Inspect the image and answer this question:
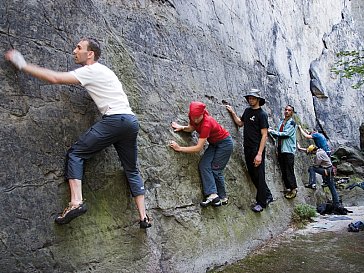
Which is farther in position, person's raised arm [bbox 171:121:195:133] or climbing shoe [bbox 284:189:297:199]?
climbing shoe [bbox 284:189:297:199]

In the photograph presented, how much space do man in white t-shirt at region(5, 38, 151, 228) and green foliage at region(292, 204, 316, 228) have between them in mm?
4665

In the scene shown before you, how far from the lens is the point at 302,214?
294 inches

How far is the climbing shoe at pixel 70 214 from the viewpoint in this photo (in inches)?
129

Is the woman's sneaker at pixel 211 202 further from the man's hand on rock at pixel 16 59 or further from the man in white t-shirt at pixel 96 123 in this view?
the man's hand on rock at pixel 16 59

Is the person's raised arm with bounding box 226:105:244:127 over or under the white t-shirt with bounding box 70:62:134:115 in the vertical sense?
under

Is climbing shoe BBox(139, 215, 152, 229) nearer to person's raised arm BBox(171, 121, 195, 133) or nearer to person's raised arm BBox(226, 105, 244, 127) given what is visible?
person's raised arm BBox(171, 121, 195, 133)

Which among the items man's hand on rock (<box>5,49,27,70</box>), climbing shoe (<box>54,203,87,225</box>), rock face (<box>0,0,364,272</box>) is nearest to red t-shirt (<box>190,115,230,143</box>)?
rock face (<box>0,0,364,272</box>)

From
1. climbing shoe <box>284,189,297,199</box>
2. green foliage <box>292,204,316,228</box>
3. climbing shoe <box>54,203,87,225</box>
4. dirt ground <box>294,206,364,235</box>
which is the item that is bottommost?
dirt ground <box>294,206,364,235</box>

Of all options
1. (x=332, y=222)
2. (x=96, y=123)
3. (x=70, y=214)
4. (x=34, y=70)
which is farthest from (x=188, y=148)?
(x=332, y=222)

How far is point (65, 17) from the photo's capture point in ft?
12.8

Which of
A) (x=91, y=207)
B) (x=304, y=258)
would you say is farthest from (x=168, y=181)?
(x=304, y=258)

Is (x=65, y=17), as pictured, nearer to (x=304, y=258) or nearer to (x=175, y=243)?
(x=175, y=243)

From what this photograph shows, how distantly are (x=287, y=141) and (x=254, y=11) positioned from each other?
334 cm

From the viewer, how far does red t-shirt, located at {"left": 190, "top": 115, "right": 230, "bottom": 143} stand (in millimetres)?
4918
